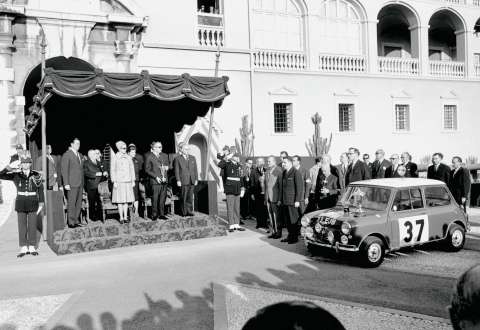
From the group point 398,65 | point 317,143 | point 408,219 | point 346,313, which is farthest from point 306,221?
point 398,65

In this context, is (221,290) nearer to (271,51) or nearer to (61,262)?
(61,262)

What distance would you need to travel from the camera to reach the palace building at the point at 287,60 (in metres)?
18.7

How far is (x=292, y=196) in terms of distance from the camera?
35.7 ft

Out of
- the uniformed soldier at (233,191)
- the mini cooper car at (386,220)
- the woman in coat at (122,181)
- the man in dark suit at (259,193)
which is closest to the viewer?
the mini cooper car at (386,220)

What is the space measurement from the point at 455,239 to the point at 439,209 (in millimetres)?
688

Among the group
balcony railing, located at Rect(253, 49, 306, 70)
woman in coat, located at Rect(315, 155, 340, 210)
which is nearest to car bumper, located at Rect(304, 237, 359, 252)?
woman in coat, located at Rect(315, 155, 340, 210)

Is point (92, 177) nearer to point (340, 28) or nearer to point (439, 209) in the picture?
point (439, 209)

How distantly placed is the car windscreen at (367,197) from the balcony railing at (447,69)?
21.9m

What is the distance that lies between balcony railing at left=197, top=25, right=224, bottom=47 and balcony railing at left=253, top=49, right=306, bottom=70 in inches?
85.2

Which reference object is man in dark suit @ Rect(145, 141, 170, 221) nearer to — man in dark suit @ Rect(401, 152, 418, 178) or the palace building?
the palace building

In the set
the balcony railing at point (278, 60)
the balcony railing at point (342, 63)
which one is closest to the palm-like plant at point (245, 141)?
the balcony railing at point (278, 60)

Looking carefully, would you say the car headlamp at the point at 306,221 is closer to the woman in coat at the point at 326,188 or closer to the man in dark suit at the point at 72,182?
the woman in coat at the point at 326,188

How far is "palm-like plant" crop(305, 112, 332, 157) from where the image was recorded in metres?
24.7

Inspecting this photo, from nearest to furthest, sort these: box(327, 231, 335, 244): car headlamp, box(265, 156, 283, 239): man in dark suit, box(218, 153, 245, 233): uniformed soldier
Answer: box(327, 231, 335, 244): car headlamp, box(265, 156, 283, 239): man in dark suit, box(218, 153, 245, 233): uniformed soldier
